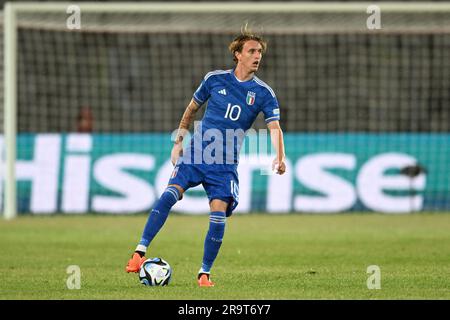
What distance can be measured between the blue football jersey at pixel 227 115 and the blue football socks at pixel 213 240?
518mm

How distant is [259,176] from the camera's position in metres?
19.3

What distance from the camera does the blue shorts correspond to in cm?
962

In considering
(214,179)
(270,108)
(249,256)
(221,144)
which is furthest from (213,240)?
(249,256)

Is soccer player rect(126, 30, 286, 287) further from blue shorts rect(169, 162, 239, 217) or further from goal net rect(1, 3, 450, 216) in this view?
goal net rect(1, 3, 450, 216)

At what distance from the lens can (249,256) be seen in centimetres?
1261

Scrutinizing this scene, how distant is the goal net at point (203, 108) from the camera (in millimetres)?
19031

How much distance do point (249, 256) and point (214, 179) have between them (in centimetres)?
313

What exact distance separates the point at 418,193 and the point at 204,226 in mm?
4613

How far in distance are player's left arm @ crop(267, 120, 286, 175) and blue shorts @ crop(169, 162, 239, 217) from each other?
1.38 feet

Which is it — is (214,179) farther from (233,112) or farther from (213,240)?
(233,112)

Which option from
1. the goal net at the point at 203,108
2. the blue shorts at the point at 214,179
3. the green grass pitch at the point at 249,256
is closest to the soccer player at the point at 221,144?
the blue shorts at the point at 214,179

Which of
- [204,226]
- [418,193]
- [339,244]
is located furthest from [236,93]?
[418,193]

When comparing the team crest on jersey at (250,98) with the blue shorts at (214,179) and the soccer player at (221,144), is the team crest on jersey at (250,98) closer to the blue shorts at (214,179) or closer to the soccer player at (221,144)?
the soccer player at (221,144)
